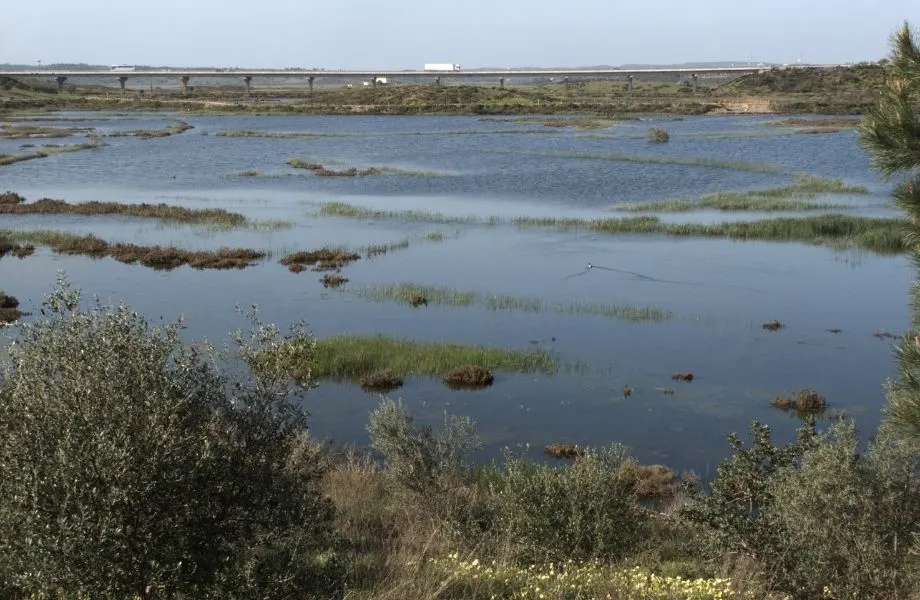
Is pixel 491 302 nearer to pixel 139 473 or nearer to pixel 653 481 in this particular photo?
pixel 653 481

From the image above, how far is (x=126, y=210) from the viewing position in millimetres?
39312

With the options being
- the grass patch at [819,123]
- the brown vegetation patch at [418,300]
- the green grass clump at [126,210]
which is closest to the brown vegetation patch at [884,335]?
the brown vegetation patch at [418,300]

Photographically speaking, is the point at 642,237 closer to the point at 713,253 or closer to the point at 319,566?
the point at 713,253

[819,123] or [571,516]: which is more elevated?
[819,123]

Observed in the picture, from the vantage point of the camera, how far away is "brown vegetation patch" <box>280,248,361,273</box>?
94.7ft

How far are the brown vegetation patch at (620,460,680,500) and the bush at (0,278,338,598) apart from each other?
6.62m

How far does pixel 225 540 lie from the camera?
22.9 ft

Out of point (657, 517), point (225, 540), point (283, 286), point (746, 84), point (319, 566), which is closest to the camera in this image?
point (225, 540)

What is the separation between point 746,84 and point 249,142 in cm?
9503

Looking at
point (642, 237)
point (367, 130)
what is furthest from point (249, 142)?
point (642, 237)

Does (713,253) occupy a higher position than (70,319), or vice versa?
(70,319)

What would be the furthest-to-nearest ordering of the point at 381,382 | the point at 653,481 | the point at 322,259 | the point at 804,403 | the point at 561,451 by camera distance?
1. the point at 322,259
2. the point at 381,382
3. the point at 804,403
4. the point at 561,451
5. the point at 653,481

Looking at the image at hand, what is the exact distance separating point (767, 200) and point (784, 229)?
7.31 m

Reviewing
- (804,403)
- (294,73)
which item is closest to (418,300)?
(804,403)
